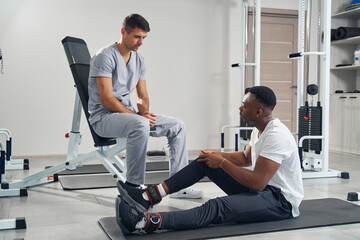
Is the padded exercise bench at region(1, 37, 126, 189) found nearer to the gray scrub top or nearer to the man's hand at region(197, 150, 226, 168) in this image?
the gray scrub top

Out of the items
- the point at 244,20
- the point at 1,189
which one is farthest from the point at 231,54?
the point at 1,189

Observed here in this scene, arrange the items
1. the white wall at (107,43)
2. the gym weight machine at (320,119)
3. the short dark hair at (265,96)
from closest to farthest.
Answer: the short dark hair at (265,96) → the gym weight machine at (320,119) → the white wall at (107,43)

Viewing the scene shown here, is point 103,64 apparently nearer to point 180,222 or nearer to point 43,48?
point 180,222

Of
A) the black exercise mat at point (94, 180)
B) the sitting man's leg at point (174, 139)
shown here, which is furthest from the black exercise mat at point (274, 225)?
the black exercise mat at point (94, 180)

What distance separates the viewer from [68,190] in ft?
10.6

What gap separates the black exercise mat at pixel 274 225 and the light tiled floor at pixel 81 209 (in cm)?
4

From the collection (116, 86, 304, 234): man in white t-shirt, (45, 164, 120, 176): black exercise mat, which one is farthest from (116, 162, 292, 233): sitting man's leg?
(45, 164, 120, 176): black exercise mat

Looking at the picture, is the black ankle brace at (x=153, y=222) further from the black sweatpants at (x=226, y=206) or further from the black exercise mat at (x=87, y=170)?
the black exercise mat at (x=87, y=170)

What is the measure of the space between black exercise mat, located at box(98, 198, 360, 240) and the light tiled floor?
4cm

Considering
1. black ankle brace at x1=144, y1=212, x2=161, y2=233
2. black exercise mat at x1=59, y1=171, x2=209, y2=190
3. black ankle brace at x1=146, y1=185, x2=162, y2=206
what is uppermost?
black ankle brace at x1=146, y1=185, x2=162, y2=206

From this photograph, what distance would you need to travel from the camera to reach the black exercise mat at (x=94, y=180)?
10.9ft

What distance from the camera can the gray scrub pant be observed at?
254 cm

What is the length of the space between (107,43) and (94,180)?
6.76 ft

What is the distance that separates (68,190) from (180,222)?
143 centimetres
